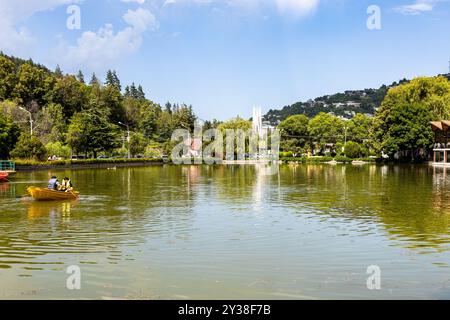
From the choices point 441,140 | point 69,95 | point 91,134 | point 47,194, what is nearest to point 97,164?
point 91,134

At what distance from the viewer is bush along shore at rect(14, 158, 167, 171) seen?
5994 centimetres

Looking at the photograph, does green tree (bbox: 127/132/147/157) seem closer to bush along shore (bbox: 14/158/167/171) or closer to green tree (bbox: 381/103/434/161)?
bush along shore (bbox: 14/158/167/171)

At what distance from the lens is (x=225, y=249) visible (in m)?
14.1

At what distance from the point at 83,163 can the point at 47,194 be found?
1927 inches

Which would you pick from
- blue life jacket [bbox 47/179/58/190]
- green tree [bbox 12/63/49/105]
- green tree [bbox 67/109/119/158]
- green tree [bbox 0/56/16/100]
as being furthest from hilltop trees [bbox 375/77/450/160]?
green tree [bbox 0/56/16/100]

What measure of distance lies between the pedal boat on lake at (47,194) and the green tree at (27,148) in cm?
3849

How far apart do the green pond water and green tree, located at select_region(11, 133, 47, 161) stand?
38.5 meters

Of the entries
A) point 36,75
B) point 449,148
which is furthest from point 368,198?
point 36,75

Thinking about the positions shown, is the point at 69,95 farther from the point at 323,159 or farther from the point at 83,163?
the point at 323,159

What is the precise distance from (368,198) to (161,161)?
70.9 metres

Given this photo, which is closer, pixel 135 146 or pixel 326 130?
pixel 135 146

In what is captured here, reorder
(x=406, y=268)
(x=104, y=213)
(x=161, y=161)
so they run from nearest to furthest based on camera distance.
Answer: (x=406, y=268) → (x=104, y=213) → (x=161, y=161)

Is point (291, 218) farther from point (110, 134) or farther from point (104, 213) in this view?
point (110, 134)

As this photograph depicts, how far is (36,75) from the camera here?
108 metres
